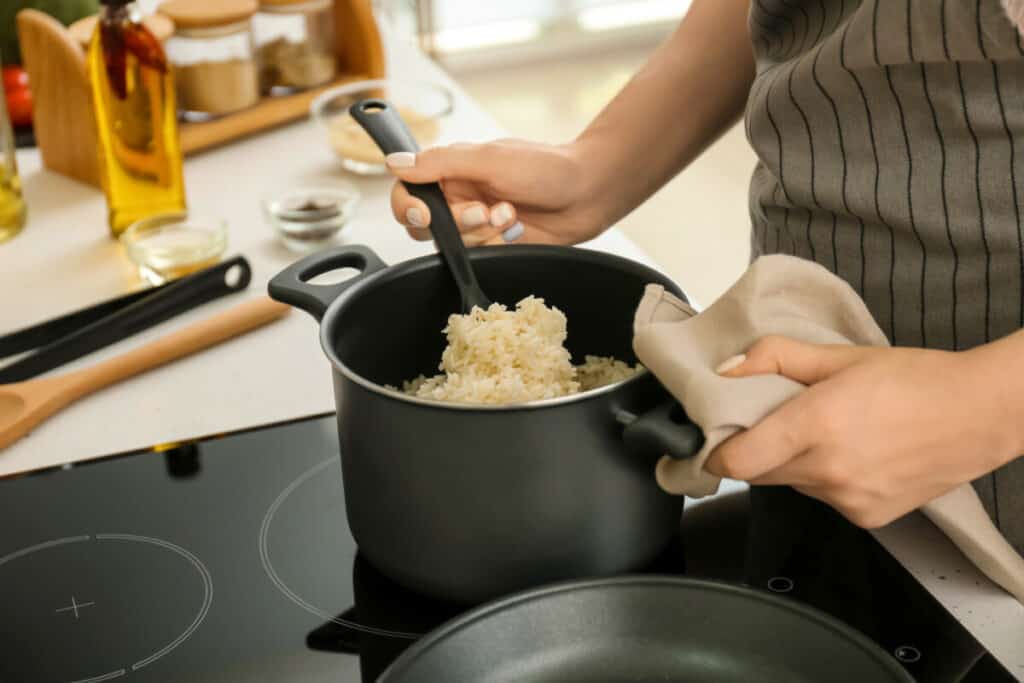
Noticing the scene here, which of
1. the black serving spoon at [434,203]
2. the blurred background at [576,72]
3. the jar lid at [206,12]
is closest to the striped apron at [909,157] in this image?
the black serving spoon at [434,203]

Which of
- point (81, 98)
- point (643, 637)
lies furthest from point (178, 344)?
point (643, 637)

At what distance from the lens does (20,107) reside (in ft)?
5.02

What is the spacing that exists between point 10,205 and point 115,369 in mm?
360

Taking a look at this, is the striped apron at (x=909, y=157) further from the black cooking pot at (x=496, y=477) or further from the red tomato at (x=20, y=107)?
the red tomato at (x=20, y=107)

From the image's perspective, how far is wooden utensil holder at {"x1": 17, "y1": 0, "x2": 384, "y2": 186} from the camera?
52.6 inches

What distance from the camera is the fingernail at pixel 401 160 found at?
891mm

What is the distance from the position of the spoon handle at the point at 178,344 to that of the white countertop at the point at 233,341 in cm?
1

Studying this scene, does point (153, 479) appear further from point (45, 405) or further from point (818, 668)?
point (818, 668)

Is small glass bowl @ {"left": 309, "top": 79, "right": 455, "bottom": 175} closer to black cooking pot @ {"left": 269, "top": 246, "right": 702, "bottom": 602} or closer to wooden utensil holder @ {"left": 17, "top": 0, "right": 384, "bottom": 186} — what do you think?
wooden utensil holder @ {"left": 17, "top": 0, "right": 384, "bottom": 186}

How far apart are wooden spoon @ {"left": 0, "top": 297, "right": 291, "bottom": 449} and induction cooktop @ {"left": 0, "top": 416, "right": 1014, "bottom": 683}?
0.09 meters

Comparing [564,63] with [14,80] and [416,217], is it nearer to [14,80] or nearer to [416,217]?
[14,80]

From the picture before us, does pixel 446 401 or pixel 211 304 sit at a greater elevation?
pixel 446 401

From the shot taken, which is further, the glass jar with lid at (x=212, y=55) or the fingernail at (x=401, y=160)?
the glass jar with lid at (x=212, y=55)

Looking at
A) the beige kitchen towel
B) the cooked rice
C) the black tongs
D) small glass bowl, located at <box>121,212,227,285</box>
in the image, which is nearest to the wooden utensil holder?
small glass bowl, located at <box>121,212,227,285</box>
